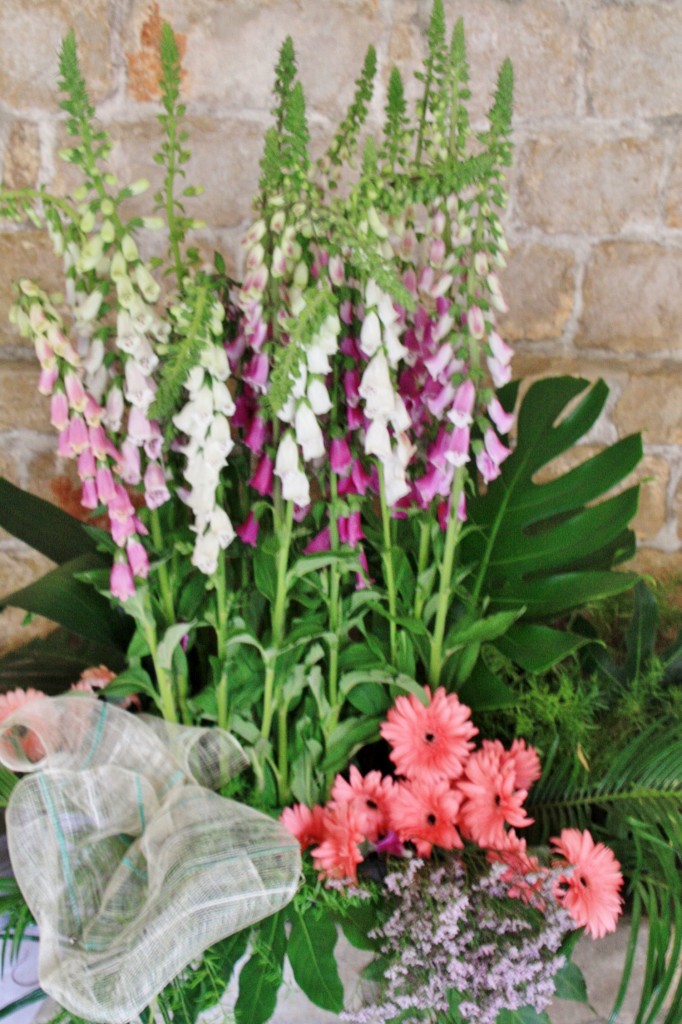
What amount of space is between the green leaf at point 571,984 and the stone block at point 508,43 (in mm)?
975

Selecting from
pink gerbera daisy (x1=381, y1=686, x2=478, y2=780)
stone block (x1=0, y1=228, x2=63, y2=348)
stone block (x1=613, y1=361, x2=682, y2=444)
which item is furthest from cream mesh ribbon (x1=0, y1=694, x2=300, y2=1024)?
stone block (x1=613, y1=361, x2=682, y2=444)

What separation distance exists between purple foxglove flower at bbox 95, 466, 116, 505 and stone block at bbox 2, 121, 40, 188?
22.6 inches

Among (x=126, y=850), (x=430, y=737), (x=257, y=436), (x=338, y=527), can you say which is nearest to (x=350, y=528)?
(x=338, y=527)

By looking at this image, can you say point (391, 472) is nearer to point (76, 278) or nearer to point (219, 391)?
point (219, 391)

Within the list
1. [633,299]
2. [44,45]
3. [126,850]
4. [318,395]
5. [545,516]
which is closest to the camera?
[318,395]

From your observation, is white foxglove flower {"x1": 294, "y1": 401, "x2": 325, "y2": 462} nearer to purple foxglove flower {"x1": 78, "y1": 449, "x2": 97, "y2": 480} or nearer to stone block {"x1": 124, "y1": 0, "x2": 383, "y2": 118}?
purple foxglove flower {"x1": 78, "y1": 449, "x2": 97, "y2": 480}

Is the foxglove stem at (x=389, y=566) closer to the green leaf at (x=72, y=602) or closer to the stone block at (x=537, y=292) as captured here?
the green leaf at (x=72, y=602)

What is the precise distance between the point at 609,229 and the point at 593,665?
587 mm

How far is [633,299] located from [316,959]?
0.91 meters

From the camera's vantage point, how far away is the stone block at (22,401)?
3.75ft

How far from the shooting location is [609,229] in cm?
113

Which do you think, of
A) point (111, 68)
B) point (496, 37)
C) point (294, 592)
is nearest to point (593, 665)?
point (294, 592)

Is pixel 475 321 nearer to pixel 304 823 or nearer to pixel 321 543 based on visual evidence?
A: pixel 321 543

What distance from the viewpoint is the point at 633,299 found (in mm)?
1149
